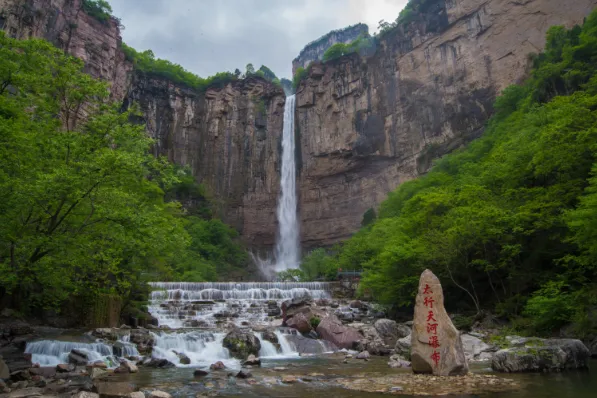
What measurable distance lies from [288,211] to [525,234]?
1413 inches

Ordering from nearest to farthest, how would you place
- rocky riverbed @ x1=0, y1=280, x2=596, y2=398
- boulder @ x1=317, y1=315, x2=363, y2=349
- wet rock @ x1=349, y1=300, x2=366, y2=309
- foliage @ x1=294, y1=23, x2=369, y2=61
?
1. rocky riverbed @ x1=0, y1=280, x2=596, y2=398
2. boulder @ x1=317, y1=315, x2=363, y2=349
3. wet rock @ x1=349, y1=300, x2=366, y2=309
4. foliage @ x1=294, y1=23, x2=369, y2=61

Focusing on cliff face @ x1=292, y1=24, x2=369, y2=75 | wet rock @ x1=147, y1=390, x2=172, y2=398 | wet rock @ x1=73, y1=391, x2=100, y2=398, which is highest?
cliff face @ x1=292, y1=24, x2=369, y2=75

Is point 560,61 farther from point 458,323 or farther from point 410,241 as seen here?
point 458,323

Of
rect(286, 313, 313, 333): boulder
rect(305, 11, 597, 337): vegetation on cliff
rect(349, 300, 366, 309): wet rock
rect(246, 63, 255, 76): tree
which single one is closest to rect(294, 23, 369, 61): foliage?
rect(246, 63, 255, 76): tree

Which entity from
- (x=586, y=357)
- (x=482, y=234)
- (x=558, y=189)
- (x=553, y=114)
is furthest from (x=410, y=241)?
(x=586, y=357)

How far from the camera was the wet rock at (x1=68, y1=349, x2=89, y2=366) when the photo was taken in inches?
415

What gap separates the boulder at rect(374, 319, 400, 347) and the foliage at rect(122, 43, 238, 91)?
4341 centimetres

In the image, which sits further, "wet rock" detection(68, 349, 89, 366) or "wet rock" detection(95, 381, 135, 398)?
"wet rock" detection(68, 349, 89, 366)

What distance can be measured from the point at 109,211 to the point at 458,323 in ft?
43.6

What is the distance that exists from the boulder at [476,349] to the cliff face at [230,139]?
37.6m

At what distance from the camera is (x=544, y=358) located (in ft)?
29.1

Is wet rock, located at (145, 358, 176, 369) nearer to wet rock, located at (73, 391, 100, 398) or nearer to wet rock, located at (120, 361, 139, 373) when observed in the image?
wet rock, located at (120, 361, 139, 373)

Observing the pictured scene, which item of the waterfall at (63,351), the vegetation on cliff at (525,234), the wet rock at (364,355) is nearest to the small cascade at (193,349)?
the waterfall at (63,351)

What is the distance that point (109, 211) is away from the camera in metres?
9.66
